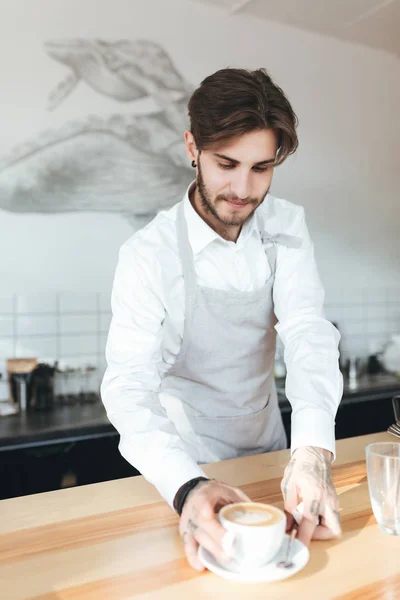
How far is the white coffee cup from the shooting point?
0.92 metres

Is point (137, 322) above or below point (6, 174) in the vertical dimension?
below

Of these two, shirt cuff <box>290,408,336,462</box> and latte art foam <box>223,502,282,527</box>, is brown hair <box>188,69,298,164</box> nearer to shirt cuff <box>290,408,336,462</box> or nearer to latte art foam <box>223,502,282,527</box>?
shirt cuff <box>290,408,336,462</box>

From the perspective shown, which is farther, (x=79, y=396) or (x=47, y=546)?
(x=79, y=396)

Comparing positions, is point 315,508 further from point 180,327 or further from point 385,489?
point 180,327

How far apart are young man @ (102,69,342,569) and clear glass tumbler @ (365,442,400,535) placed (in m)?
0.08

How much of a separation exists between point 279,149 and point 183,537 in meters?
0.99

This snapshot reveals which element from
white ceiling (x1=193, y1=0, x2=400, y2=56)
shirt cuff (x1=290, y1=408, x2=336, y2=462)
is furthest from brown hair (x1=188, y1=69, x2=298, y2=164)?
white ceiling (x1=193, y1=0, x2=400, y2=56)

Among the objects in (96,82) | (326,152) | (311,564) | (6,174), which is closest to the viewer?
(311,564)

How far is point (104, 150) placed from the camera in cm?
318

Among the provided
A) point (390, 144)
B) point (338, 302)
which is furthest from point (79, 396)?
point (390, 144)

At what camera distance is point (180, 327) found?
5.69 feet

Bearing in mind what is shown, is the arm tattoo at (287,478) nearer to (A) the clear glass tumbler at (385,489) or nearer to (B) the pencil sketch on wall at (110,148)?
(A) the clear glass tumbler at (385,489)

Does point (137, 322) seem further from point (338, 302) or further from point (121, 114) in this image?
Answer: point (338, 302)

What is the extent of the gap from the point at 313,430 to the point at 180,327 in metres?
0.54
